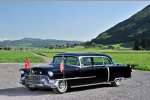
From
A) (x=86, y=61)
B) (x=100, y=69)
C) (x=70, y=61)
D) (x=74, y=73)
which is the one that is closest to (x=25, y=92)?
(x=74, y=73)

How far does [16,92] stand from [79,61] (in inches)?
114

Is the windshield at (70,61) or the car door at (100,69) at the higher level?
the windshield at (70,61)

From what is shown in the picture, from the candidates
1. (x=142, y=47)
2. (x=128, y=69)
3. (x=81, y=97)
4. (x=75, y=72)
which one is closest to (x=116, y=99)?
(x=81, y=97)

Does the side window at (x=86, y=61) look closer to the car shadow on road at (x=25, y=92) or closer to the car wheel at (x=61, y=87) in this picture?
the car wheel at (x=61, y=87)

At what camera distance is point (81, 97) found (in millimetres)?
13070

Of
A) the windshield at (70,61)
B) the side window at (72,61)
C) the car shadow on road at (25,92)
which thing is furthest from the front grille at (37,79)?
the side window at (72,61)

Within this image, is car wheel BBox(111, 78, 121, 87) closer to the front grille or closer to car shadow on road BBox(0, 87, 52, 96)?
car shadow on road BBox(0, 87, 52, 96)

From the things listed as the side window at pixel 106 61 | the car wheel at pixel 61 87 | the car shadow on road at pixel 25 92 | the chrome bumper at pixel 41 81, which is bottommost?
the car shadow on road at pixel 25 92

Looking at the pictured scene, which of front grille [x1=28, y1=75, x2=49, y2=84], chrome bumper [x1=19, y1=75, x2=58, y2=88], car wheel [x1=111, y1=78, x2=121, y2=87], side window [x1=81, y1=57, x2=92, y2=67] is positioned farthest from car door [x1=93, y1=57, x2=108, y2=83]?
front grille [x1=28, y1=75, x2=49, y2=84]

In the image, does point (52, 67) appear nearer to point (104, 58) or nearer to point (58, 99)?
point (58, 99)

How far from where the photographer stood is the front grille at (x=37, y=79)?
1395 centimetres

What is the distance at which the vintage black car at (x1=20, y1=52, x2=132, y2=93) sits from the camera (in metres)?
14.1

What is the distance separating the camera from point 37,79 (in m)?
14.2

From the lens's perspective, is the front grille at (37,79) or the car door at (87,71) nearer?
the front grille at (37,79)
